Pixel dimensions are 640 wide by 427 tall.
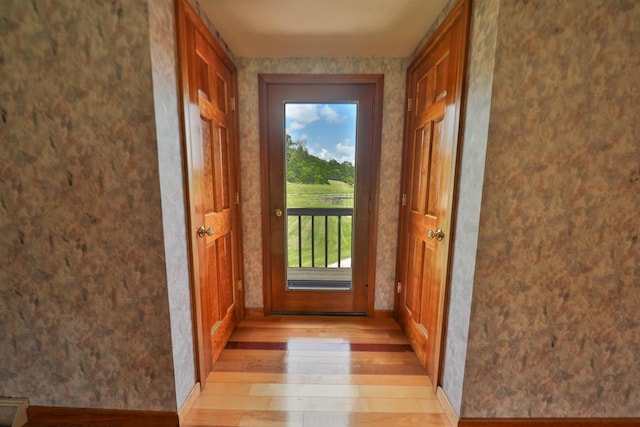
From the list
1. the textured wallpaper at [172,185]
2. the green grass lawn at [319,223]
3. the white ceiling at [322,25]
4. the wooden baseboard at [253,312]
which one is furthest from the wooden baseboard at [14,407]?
the white ceiling at [322,25]

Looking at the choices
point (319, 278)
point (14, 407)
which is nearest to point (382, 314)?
point (319, 278)

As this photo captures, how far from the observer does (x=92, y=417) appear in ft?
4.16

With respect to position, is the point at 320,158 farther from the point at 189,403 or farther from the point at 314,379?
the point at 189,403

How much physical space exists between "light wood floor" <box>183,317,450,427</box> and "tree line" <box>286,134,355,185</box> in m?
1.29

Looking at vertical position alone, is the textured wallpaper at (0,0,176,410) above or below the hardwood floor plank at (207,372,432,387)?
above

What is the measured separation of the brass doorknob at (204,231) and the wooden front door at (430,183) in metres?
1.33

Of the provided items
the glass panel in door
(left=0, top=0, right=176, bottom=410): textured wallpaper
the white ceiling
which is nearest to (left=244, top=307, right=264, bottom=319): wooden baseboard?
the glass panel in door

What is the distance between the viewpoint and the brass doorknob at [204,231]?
4.64 ft

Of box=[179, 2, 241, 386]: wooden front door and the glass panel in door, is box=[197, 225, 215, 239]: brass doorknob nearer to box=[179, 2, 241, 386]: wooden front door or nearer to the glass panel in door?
box=[179, 2, 241, 386]: wooden front door

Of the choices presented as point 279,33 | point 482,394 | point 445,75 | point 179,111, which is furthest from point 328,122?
point 482,394

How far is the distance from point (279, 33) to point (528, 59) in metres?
1.40

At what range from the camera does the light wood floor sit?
52.0 inches

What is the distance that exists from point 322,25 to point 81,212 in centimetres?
166

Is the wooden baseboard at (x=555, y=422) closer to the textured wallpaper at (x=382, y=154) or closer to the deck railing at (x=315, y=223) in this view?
the textured wallpaper at (x=382, y=154)
